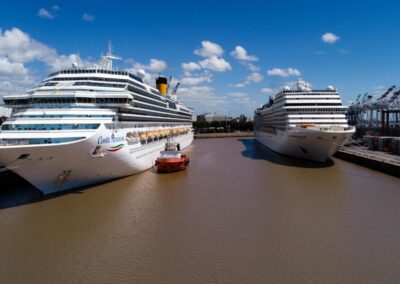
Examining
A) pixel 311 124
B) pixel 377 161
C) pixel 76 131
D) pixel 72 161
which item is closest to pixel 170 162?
pixel 76 131

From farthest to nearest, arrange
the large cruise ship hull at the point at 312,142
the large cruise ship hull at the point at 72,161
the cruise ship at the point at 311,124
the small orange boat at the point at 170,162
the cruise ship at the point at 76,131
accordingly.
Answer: the cruise ship at the point at 311,124, the small orange boat at the point at 170,162, the large cruise ship hull at the point at 312,142, the cruise ship at the point at 76,131, the large cruise ship hull at the point at 72,161

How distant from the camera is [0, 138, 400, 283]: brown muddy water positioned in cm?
915

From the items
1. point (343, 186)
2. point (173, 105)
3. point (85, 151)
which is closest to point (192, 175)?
point (85, 151)

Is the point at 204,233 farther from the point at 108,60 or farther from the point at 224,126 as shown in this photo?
the point at 224,126

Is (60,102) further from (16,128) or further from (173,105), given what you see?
(173,105)

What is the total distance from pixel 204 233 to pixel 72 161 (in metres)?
9.72

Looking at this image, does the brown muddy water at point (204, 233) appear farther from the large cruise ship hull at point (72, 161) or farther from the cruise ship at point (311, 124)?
the cruise ship at point (311, 124)

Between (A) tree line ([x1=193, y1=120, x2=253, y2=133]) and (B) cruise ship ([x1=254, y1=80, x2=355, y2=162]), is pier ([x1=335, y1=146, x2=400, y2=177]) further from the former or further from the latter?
(A) tree line ([x1=193, y1=120, x2=253, y2=133])

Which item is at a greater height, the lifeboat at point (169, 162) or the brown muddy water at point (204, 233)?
the lifeboat at point (169, 162)

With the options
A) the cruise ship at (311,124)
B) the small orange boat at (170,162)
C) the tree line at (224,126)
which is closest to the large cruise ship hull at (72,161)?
the small orange boat at (170,162)

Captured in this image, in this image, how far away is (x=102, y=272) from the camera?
9242mm

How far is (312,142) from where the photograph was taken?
87.9 ft

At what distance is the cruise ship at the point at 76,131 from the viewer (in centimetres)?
1555

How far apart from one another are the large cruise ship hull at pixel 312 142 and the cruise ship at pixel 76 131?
633 inches
